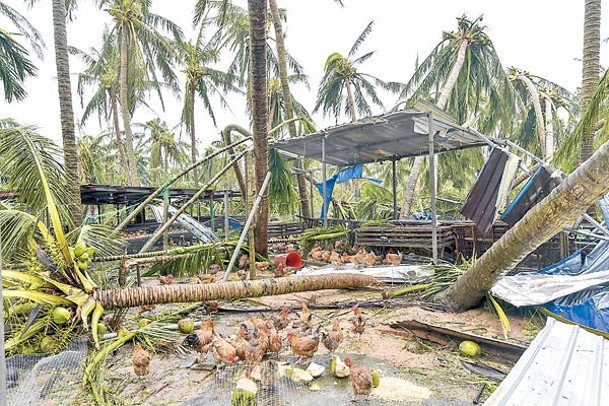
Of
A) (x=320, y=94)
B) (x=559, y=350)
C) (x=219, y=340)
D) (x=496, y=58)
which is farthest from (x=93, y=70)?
(x=559, y=350)

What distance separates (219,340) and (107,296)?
154 centimetres

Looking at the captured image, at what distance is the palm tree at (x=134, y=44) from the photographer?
15.0 meters

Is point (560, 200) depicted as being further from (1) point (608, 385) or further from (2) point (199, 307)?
(2) point (199, 307)

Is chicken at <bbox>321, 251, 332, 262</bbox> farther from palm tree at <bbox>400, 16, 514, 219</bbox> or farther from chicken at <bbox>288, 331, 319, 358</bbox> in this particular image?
palm tree at <bbox>400, 16, 514, 219</bbox>

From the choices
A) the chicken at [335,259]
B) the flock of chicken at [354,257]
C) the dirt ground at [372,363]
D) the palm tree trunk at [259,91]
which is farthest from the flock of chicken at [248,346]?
the chicken at [335,259]

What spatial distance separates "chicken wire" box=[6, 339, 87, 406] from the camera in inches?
98.3

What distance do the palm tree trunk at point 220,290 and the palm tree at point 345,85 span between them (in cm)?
1117

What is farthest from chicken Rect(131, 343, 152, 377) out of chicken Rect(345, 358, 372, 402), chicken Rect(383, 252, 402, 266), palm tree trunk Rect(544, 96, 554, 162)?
palm tree trunk Rect(544, 96, 554, 162)

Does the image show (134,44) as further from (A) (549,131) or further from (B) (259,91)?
(A) (549,131)

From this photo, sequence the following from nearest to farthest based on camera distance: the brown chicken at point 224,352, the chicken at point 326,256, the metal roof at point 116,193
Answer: the brown chicken at point 224,352 → the chicken at point 326,256 → the metal roof at point 116,193

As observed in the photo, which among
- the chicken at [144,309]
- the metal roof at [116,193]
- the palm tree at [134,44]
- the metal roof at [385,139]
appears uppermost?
the palm tree at [134,44]

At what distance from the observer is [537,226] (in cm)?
326

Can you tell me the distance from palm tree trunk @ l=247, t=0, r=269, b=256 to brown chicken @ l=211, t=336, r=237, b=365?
3.52 metres

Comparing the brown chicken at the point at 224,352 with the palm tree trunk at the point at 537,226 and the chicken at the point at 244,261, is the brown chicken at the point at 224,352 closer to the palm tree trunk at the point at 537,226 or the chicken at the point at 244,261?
the palm tree trunk at the point at 537,226
